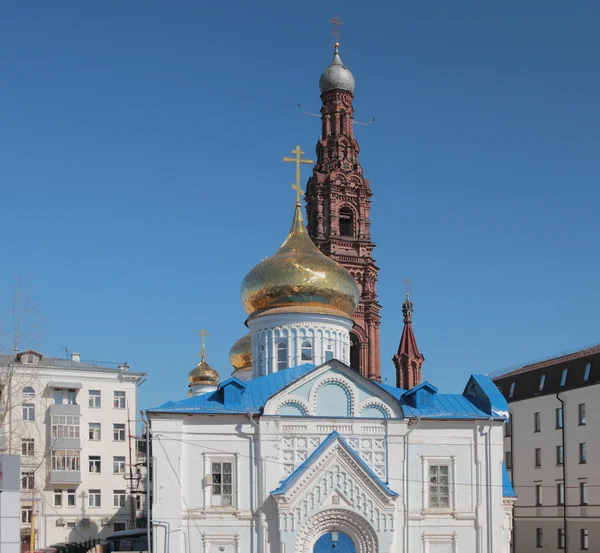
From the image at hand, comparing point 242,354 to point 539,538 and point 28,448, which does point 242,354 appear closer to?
→ point 28,448

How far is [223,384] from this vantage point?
30.1 m

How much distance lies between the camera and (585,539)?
1752 inches

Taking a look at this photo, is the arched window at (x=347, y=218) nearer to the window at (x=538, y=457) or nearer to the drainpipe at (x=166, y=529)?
the window at (x=538, y=457)

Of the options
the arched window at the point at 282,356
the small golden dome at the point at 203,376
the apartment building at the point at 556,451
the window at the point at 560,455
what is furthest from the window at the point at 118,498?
the window at the point at 560,455

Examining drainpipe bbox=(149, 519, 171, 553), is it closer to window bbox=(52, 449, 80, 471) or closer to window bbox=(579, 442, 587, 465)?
window bbox=(52, 449, 80, 471)

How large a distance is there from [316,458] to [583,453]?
66.0ft

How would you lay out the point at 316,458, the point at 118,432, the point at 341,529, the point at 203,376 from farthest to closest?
the point at 203,376 → the point at 118,432 → the point at 341,529 → the point at 316,458

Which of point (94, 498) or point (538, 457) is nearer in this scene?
point (94, 498)

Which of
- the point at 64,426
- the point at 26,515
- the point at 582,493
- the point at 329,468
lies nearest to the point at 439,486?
the point at 329,468

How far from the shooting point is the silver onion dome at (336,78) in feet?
228

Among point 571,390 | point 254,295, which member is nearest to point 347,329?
point 254,295

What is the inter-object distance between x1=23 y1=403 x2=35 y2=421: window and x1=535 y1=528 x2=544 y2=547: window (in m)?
24.3

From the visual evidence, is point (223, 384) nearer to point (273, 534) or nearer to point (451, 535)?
point (273, 534)

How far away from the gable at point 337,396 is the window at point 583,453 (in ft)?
57.9
